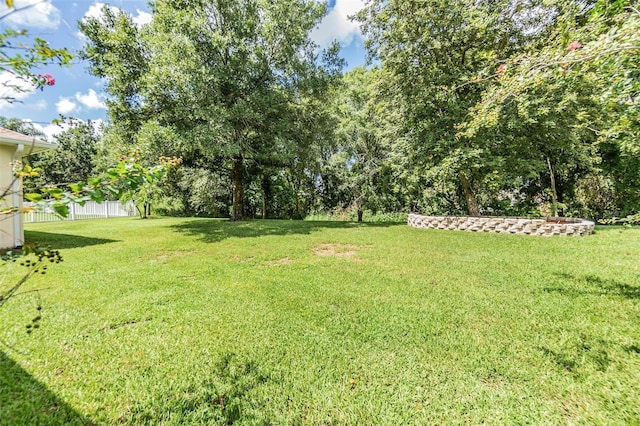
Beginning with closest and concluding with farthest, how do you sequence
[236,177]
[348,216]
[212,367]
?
[212,367], [236,177], [348,216]

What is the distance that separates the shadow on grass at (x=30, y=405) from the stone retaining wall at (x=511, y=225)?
9.76 metres

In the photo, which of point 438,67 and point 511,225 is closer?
point 511,225

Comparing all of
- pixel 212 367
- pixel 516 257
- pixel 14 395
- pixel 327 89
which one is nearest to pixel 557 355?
pixel 212 367

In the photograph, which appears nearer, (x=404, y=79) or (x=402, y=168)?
(x=404, y=79)

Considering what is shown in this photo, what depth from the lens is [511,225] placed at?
827 cm

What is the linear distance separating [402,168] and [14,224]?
11351 mm

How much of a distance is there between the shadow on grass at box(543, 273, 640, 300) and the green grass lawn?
Result: 0.03 meters

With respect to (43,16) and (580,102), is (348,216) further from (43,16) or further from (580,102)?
(43,16)

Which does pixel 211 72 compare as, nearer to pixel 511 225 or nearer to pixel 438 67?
pixel 438 67

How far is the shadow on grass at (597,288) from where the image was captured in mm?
3533

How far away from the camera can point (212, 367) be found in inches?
87.7

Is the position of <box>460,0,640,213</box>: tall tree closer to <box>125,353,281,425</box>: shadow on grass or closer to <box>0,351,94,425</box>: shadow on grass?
<box>125,353,281,425</box>: shadow on grass

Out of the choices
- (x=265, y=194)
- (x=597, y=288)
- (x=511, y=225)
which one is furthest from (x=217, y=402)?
(x=265, y=194)

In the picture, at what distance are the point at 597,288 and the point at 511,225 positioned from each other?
16.5ft
